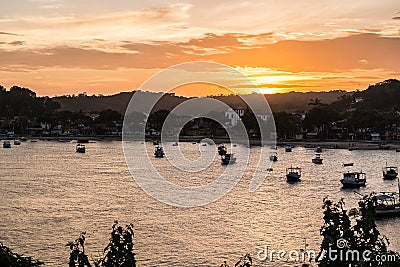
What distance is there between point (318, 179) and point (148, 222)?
66.0ft

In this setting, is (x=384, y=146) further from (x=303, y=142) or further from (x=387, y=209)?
(x=387, y=209)

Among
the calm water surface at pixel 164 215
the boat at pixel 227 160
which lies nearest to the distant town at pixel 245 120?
the boat at pixel 227 160

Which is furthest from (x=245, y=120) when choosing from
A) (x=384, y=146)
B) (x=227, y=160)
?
(x=227, y=160)

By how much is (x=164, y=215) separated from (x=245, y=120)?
68.9 metres

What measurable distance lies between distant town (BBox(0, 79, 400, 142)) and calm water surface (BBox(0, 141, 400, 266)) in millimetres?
39111

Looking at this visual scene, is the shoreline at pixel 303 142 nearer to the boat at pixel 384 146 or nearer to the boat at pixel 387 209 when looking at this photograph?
the boat at pixel 384 146

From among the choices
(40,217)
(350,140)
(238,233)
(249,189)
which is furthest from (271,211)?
(350,140)

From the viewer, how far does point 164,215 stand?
1006 inches

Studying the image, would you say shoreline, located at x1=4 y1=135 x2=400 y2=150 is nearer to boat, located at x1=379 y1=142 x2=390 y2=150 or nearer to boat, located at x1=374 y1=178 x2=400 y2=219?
boat, located at x1=379 y1=142 x2=390 y2=150

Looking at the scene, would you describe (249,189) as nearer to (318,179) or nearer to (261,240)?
(318,179)

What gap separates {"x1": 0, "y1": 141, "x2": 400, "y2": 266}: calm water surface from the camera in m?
19.6

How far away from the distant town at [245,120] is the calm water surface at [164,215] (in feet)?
128

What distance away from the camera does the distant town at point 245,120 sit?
8438cm

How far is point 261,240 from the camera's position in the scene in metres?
21.0
